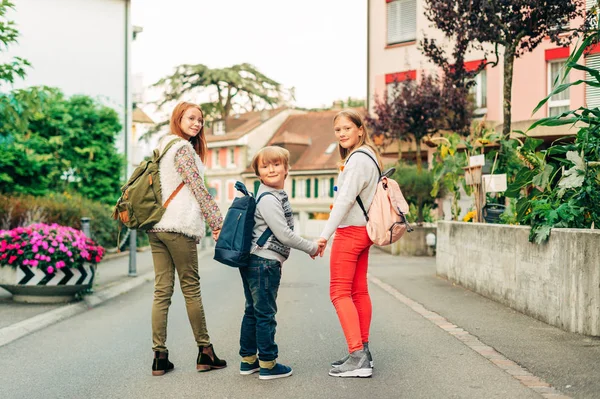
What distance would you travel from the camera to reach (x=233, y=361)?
627 centimetres

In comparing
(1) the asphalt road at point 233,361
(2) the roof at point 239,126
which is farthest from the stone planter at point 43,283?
(2) the roof at point 239,126

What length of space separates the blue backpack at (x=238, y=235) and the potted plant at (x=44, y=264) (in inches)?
198

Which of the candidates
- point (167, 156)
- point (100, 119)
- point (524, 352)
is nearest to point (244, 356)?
point (167, 156)

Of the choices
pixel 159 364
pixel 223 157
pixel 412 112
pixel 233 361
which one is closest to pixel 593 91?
pixel 412 112

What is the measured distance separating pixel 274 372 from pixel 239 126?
63.7 metres

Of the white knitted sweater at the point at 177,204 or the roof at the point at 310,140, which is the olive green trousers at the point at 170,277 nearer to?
the white knitted sweater at the point at 177,204

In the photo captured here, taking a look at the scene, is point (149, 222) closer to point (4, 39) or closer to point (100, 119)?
point (4, 39)

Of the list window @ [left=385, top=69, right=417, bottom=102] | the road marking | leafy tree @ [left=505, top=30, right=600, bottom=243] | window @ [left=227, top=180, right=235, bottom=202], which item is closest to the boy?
the road marking

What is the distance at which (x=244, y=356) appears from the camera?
573cm

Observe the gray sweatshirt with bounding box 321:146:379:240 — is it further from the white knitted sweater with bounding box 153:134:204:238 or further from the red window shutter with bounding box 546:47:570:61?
the red window shutter with bounding box 546:47:570:61

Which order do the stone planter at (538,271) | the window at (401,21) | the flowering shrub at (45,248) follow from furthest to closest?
the window at (401,21), the flowering shrub at (45,248), the stone planter at (538,271)

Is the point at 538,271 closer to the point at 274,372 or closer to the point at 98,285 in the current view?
the point at 274,372

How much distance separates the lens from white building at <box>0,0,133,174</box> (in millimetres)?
39344

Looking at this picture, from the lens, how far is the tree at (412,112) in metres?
26.3
